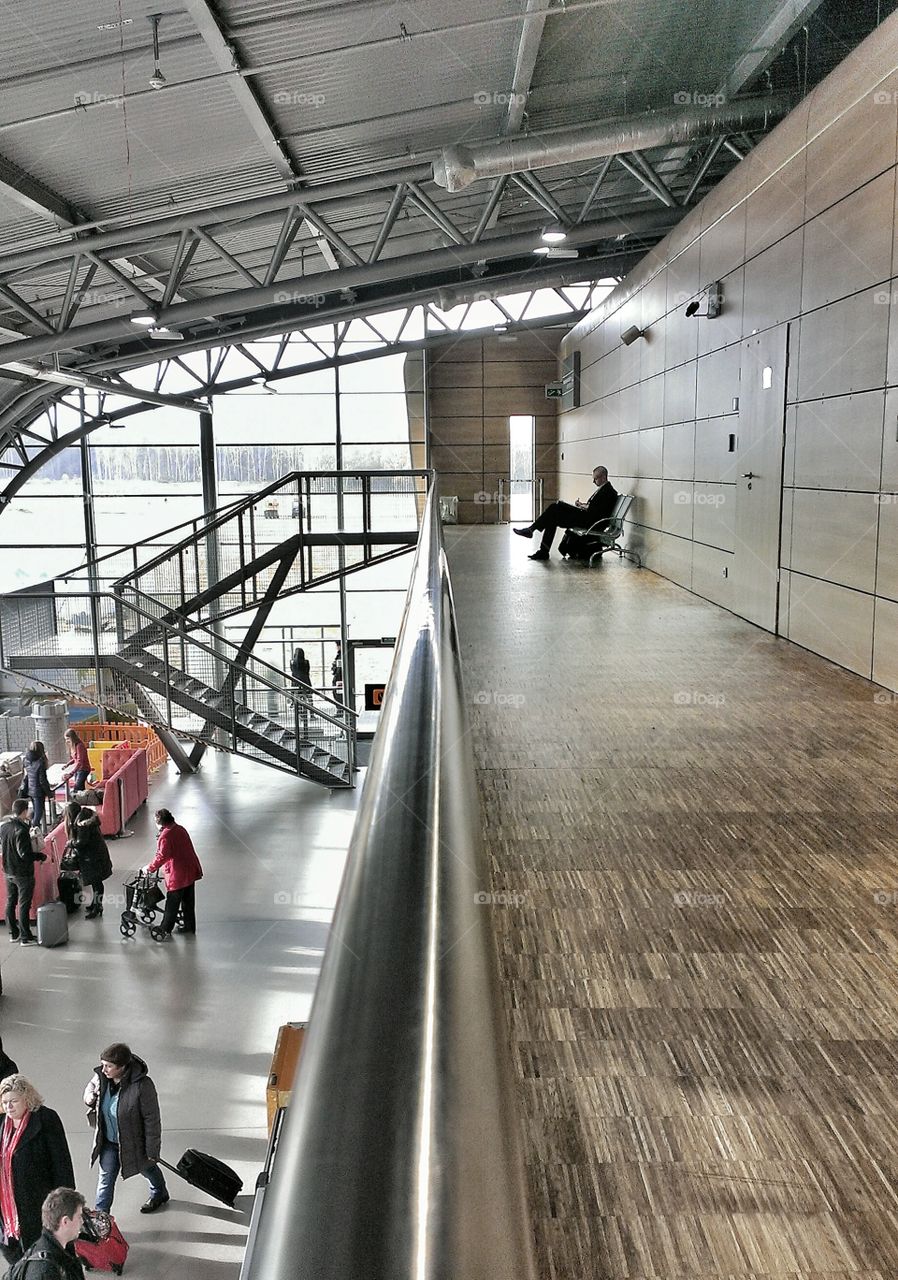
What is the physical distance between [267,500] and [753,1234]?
16470 millimetres

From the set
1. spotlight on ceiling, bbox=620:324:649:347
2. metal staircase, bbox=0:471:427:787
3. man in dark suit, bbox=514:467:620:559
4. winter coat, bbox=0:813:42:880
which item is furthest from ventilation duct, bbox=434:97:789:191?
winter coat, bbox=0:813:42:880

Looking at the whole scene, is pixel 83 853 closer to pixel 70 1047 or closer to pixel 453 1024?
pixel 70 1047

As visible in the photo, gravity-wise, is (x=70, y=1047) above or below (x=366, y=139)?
below

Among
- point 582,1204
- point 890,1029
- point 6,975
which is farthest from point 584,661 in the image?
point 6,975

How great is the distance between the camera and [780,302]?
6.43 metres

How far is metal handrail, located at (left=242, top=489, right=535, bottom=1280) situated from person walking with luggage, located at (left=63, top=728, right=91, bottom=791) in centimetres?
1427

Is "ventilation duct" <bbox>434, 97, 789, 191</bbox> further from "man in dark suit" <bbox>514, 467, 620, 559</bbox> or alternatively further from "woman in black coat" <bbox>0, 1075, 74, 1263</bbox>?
"woman in black coat" <bbox>0, 1075, 74, 1263</bbox>

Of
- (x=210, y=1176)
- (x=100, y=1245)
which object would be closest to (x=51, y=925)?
(x=210, y=1176)

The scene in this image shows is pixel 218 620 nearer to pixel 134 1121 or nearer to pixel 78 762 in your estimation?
pixel 78 762

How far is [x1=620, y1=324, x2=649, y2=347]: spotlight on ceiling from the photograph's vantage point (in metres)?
11.3
